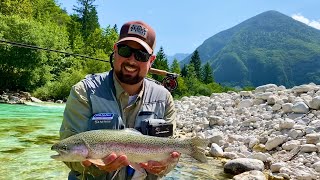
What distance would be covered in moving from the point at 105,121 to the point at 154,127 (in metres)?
0.53

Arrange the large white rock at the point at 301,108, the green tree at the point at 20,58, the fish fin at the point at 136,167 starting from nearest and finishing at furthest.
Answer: the fish fin at the point at 136,167 < the large white rock at the point at 301,108 < the green tree at the point at 20,58

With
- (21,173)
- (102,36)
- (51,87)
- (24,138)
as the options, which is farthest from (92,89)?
(102,36)

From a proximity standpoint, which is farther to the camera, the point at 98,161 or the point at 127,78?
the point at 127,78

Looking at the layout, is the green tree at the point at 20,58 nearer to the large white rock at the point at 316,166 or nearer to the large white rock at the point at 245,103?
the large white rock at the point at 245,103

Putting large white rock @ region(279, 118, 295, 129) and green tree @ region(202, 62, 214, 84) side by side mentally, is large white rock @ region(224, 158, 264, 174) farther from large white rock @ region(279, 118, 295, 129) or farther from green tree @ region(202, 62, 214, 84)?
green tree @ region(202, 62, 214, 84)

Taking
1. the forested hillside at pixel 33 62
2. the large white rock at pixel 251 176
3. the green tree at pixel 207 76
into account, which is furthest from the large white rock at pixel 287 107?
the green tree at pixel 207 76

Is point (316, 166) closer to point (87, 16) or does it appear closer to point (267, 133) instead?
point (267, 133)

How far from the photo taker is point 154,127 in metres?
4.06

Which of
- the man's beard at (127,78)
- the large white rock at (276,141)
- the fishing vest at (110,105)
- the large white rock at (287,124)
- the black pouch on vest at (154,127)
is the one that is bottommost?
the large white rock at (276,141)

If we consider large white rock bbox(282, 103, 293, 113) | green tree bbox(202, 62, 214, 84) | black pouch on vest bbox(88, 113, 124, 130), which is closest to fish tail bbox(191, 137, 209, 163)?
black pouch on vest bbox(88, 113, 124, 130)

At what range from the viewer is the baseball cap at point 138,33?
13.4 feet

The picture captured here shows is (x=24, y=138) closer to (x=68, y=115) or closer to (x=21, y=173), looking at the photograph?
(x=21, y=173)

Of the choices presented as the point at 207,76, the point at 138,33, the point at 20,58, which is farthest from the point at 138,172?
the point at 207,76

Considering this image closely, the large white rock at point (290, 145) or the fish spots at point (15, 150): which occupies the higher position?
the large white rock at point (290, 145)
